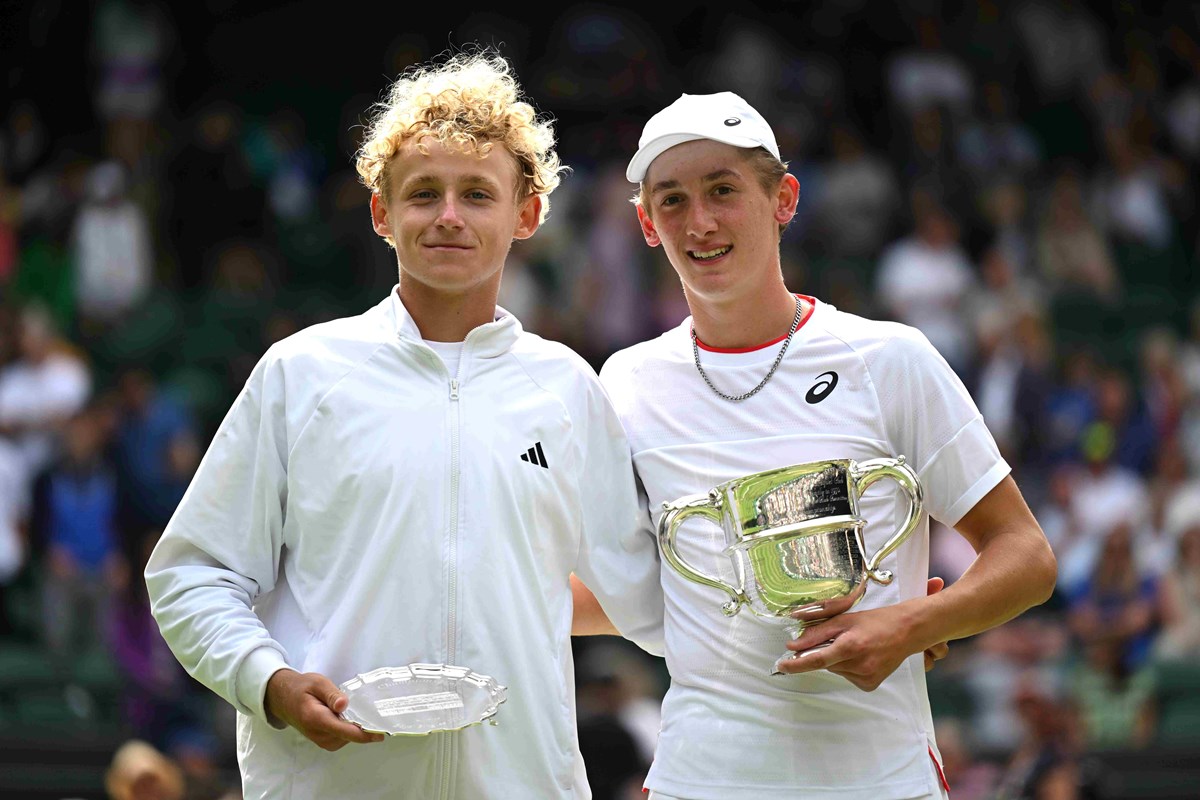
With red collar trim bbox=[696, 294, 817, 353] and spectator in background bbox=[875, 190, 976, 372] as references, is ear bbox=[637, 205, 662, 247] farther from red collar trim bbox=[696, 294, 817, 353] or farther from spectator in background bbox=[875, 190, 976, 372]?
spectator in background bbox=[875, 190, 976, 372]

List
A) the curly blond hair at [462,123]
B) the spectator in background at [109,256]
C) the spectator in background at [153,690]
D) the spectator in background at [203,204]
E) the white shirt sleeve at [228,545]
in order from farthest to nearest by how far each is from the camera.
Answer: the spectator in background at [203,204] < the spectator in background at [109,256] < the spectator in background at [153,690] < the curly blond hair at [462,123] < the white shirt sleeve at [228,545]

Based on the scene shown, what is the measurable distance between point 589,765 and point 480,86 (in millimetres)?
3981

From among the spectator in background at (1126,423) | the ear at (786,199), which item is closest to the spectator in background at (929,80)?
the spectator in background at (1126,423)

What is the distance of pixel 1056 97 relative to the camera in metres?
10.9

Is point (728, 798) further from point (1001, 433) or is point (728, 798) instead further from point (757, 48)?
point (757, 48)

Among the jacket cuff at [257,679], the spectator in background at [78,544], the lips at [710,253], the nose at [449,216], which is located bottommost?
the spectator in background at [78,544]

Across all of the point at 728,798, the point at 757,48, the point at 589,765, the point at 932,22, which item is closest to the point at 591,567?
the point at 728,798

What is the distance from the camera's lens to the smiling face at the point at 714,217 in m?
3.08

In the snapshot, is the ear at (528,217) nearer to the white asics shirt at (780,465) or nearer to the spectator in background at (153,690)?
the white asics shirt at (780,465)

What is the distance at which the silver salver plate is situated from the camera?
2.55 meters

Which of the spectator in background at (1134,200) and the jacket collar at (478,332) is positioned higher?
the spectator in background at (1134,200)

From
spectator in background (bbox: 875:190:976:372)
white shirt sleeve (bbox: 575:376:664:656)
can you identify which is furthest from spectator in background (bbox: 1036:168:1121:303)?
white shirt sleeve (bbox: 575:376:664:656)

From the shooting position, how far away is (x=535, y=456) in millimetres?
2857

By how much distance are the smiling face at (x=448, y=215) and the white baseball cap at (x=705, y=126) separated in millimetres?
330
